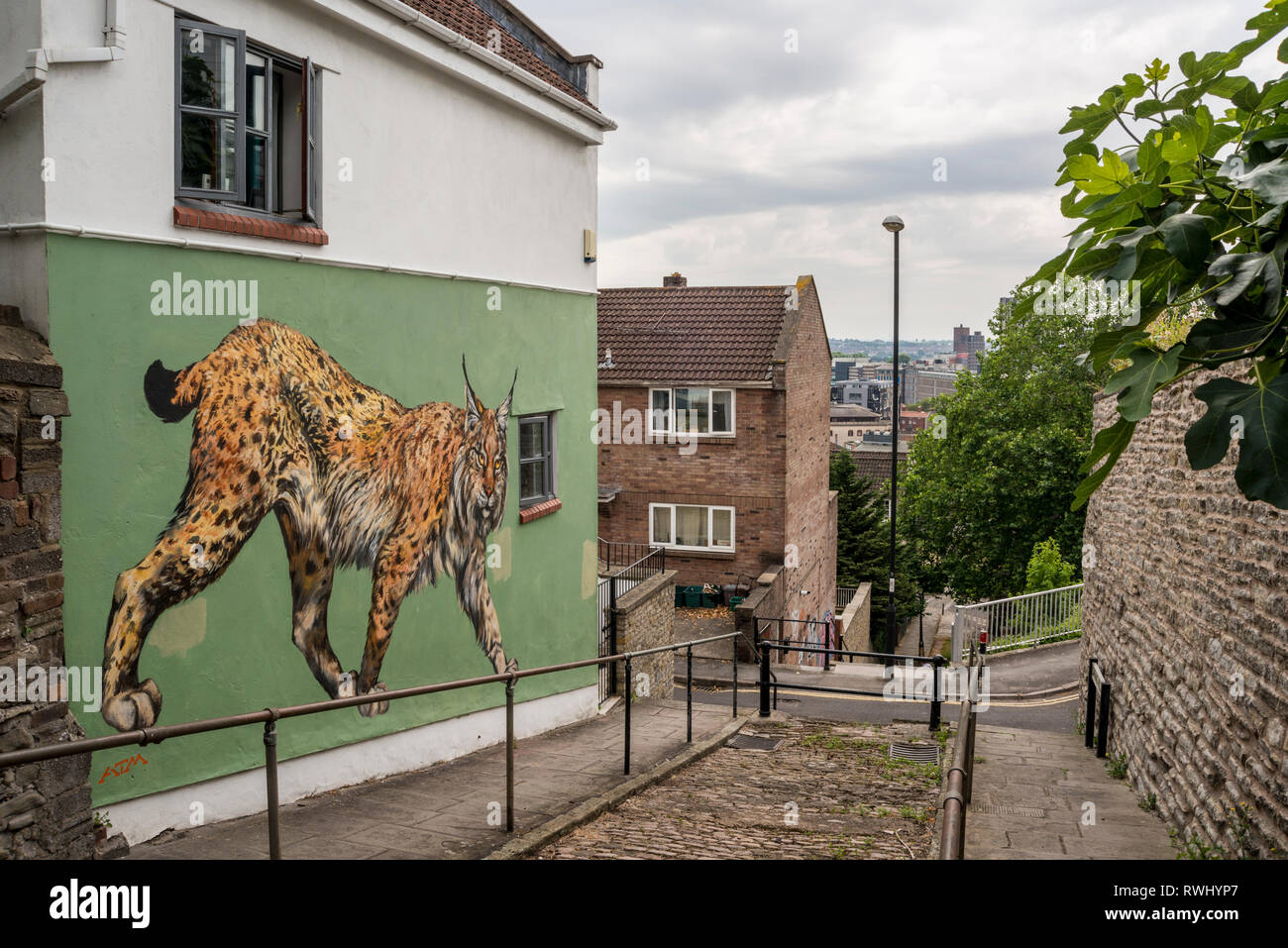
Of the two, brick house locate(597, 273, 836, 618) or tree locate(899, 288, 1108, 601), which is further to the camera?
tree locate(899, 288, 1108, 601)

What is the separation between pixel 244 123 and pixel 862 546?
30.0 m

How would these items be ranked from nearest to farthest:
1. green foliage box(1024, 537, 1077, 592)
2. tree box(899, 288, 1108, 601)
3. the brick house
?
the brick house < green foliage box(1024, 537, 1077, 592) < tree box(899, 288, 1108, 601)

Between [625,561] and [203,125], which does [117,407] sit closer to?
[203,125]

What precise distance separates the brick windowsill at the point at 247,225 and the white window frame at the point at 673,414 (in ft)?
56.6

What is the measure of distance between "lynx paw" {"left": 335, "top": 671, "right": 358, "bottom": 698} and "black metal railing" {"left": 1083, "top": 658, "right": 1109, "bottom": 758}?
7913 millimetres

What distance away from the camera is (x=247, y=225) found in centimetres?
698

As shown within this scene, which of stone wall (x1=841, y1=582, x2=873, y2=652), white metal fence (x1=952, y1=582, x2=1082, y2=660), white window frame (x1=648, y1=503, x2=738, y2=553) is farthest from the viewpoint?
stone wall (x1=841, y1=582, x2=873, y2=652)

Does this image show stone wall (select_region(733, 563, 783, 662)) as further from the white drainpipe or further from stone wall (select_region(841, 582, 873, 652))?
the white drainpipe

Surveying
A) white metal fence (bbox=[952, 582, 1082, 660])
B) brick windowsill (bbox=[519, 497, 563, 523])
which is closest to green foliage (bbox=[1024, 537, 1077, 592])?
white metal fence (bbox=[952, 582, 1082, 660])

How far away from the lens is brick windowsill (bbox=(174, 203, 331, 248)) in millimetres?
6527

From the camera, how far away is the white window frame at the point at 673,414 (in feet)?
80.3

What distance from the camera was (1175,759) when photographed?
25.8 feet

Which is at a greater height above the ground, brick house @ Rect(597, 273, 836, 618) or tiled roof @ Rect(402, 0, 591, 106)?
tiled roof @ Rect(402, 0, 591, 106)
